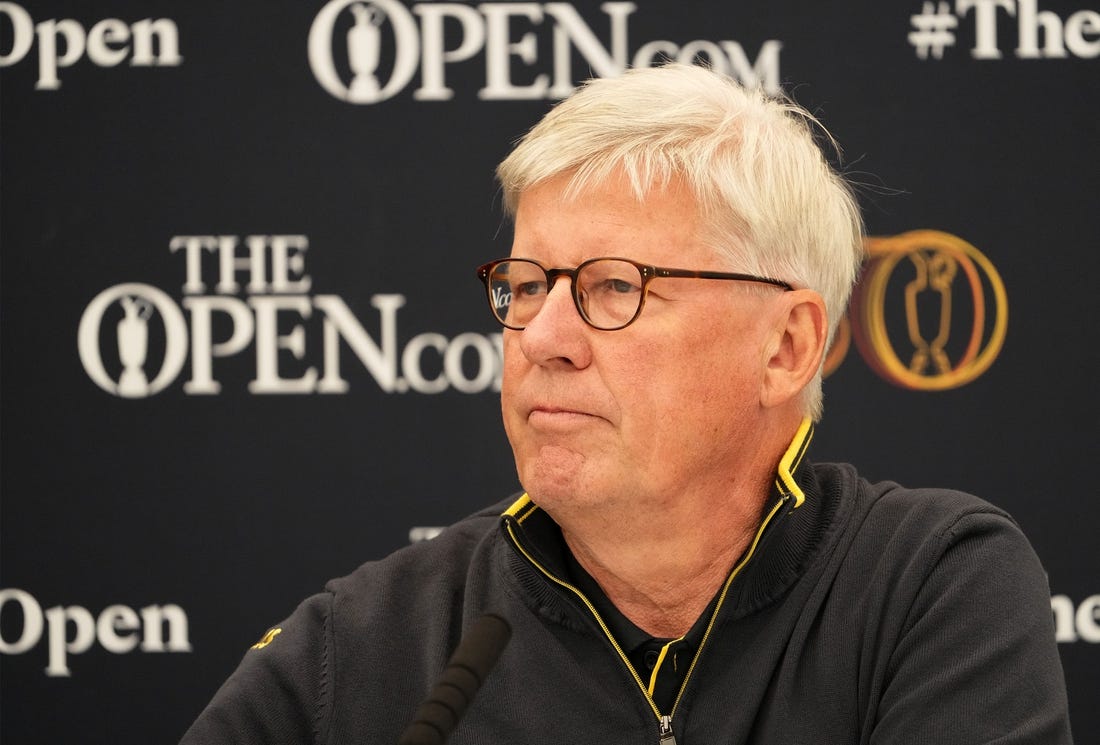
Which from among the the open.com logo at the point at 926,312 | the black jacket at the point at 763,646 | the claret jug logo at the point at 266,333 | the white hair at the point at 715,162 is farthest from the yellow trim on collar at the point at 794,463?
the claret jug logo at the point at 266,333

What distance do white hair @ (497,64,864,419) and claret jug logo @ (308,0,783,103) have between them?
72cm

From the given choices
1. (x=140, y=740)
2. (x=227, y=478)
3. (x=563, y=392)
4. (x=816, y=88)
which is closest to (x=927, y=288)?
(x=816, y=88)

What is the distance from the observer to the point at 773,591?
148 centimetres

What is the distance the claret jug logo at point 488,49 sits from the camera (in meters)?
2.32

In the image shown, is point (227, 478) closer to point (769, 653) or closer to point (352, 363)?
point (352, 363)

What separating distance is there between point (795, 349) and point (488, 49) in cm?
102

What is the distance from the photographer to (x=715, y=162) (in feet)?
4.90

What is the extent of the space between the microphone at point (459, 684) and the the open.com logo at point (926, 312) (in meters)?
1.34

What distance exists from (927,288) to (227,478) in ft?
4.22

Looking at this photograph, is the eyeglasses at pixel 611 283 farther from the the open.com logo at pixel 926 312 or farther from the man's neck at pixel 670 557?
the the open.com logo at pixel 926 312

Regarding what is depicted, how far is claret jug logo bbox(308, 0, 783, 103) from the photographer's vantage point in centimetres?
232

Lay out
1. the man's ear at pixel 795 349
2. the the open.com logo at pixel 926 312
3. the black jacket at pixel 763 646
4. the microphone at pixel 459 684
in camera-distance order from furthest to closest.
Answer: the the open.com logo at pixel 926 312, the man's ear at pixel 795 349, the black jacket at pixel 763 646, the microphone at pixel 459 684

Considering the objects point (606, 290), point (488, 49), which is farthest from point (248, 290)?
point (606, 290)

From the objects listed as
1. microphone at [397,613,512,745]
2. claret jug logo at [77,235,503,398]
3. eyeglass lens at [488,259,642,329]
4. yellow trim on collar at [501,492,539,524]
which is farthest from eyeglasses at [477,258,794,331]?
claret jug logo at [77,235,503,398]
